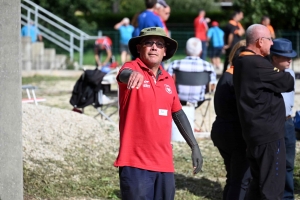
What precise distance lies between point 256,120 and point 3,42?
6.84 feet

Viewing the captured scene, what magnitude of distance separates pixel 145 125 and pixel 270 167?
51.6 inches

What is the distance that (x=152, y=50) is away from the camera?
4684mm

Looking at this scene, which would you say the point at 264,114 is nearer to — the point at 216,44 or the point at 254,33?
the point at 254,33

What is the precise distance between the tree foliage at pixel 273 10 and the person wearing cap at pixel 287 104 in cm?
935

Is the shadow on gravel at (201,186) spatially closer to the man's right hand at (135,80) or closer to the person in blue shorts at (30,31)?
the man's right hand at (135,80)

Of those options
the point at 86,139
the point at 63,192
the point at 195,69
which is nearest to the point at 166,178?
the point at 63,192

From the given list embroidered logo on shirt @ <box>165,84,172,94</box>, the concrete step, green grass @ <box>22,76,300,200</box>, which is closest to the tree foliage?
the concrete step

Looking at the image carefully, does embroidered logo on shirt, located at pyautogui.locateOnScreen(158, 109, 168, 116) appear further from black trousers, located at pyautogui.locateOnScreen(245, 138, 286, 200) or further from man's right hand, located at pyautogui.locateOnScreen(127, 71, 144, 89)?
black trousers, located at pyautogui.locateOnScreen(245, 138, 286, 200)

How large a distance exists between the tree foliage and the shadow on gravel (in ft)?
28.9

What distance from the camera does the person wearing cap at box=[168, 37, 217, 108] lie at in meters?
9.72

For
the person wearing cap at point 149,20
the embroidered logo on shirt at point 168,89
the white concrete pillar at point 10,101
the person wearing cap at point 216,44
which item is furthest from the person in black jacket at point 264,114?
the person wearing cap at point 216,44

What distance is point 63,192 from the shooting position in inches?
268

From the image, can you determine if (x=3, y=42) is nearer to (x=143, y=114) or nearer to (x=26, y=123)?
(x=143, y=114)

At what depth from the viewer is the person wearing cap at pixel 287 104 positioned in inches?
232
